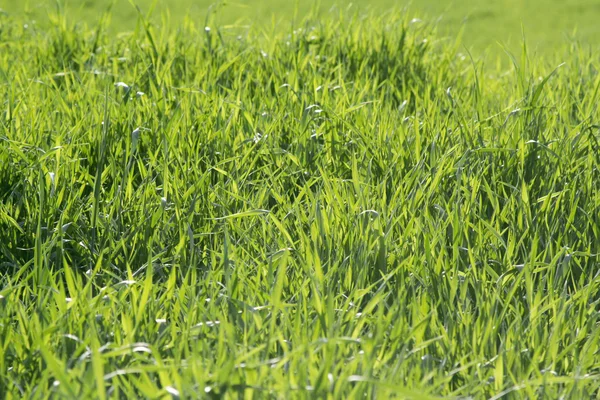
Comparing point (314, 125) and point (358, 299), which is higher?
point (314, 125)

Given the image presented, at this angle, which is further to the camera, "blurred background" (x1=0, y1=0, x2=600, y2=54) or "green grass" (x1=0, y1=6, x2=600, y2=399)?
"blurred background" (x1=0, y1=0, x2=600, y2=54)

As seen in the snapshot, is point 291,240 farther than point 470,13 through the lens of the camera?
No

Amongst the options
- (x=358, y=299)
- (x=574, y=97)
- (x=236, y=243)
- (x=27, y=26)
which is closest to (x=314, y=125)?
(x=236, y=243)

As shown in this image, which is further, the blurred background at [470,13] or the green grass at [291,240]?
the blurred background at [470,13]

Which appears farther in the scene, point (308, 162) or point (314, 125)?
point (314, 125)

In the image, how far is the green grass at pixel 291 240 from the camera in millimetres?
1466

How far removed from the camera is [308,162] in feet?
7.97

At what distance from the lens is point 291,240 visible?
1927mm

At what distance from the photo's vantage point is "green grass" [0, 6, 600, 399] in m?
1.47

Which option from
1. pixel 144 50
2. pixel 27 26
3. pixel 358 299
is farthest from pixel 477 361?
pixel 27 26

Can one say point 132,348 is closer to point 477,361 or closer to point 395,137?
point 477,361

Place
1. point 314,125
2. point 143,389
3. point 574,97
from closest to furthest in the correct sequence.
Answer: point 143,389 < point 314,125 < point 574,97

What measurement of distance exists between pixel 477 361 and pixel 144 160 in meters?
1.44

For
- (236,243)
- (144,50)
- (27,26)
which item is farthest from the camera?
(27,26)
